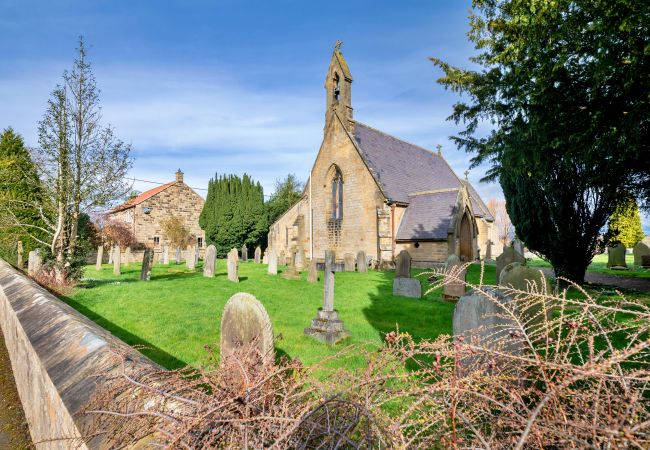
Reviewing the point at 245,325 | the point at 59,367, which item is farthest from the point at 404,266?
the point at 59,367

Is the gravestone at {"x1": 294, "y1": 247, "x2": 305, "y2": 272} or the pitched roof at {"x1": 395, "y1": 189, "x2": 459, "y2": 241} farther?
the pitched roof at {"x1": 395, "y1": 189, "x2": 459, "y2": 241}

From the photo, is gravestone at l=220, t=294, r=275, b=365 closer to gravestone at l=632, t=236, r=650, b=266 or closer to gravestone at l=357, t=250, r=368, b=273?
gravestone at l=357, t=250, r=368, b=273

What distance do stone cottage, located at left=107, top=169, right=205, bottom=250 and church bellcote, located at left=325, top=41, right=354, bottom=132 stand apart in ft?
54.5

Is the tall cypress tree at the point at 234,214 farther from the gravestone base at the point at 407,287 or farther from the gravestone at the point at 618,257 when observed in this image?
the gravestone at the point at 618,257

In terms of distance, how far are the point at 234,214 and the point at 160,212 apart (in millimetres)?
7173

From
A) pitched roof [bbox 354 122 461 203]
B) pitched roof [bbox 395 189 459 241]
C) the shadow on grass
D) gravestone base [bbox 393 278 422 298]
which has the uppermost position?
pitched roof [bbox 354 122 461 203]

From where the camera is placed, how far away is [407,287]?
36.3 ft

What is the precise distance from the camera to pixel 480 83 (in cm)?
1047

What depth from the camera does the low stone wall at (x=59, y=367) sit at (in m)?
2.17

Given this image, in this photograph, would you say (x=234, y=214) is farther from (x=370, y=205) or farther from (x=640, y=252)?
(x=640, y=252)

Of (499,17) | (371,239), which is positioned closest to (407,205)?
(371,239)

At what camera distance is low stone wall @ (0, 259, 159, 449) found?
217 cm

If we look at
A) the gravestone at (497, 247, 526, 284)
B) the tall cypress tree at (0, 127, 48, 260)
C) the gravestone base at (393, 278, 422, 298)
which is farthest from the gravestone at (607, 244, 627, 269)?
the tall cypress tree at (0, 127, 48, 260)

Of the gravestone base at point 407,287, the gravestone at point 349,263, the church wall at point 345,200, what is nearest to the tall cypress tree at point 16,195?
the gravestone base at point 407,287
